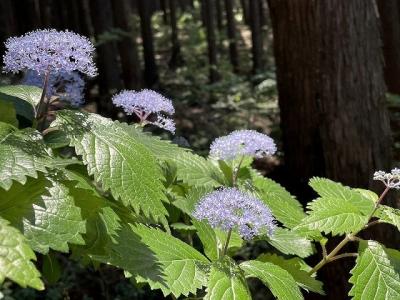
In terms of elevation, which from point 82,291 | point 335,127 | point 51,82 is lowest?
point 82,291

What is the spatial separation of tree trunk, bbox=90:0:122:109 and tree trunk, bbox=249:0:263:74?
499 cm

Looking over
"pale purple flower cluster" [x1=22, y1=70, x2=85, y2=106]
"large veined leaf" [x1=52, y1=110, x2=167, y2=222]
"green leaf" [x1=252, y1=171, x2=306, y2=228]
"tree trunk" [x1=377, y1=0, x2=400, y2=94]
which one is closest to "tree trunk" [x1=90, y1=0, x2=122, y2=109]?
"tree trunk" [x1=377, y1=0, x2=400, y2=94]

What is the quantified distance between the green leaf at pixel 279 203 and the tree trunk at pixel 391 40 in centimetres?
883

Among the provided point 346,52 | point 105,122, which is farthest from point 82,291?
point 105,122

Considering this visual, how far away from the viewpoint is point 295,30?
4.04 meters

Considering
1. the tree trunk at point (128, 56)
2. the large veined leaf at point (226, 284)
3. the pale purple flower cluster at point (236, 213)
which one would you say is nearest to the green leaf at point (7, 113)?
the pale purple flower cluster at point (236, 213)

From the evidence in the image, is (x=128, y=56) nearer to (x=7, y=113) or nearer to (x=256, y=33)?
(x=256, y=33)

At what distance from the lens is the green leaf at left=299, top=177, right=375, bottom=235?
5.01 ft

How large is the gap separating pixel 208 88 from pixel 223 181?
12378 millimetres

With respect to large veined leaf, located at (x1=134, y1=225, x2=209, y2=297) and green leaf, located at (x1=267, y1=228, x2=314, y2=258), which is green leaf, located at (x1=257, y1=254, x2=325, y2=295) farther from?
large veined leaf, located at (x1=134, y1=225, x2=209, y2=297)

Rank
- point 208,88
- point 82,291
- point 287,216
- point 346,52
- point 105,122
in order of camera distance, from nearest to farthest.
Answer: point 105,122 < point 287,216 < point 346,52 < point 82,291 < point 208,88

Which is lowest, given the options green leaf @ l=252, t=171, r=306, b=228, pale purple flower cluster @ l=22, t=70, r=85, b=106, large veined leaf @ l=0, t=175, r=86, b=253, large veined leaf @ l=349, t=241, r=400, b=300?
large veined leaf @ l=349, t=241, r=400, b=300

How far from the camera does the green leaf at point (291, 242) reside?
1.62m

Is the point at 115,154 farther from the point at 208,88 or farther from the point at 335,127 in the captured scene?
the point at 208,88
